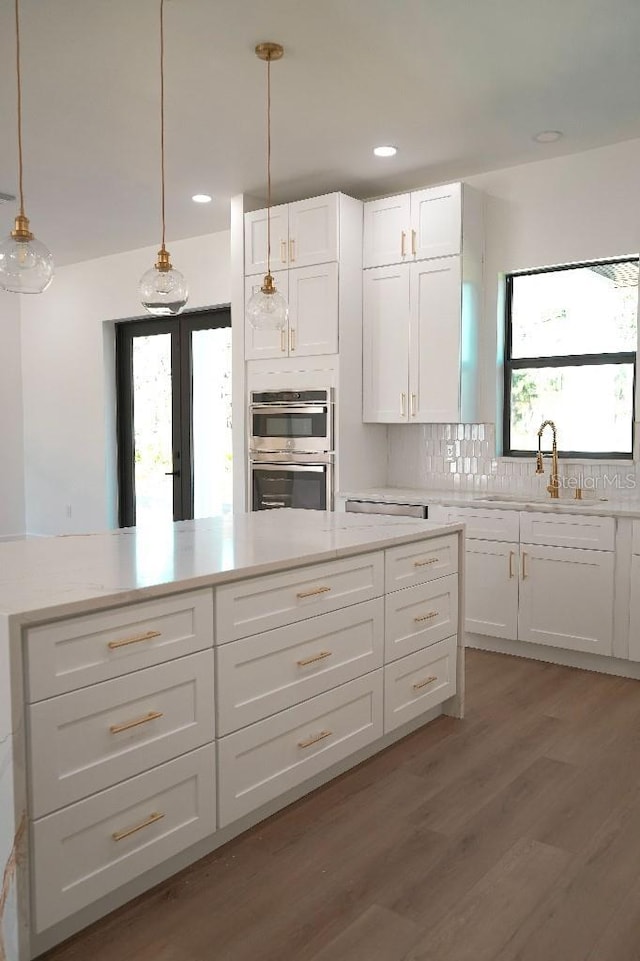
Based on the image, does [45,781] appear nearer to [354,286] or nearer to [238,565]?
[238,565]

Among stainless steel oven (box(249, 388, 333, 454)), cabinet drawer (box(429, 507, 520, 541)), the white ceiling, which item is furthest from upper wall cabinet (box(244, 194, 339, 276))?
cabinet drawer (box(429, 507, 520, 541))

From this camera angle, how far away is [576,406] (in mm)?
4711

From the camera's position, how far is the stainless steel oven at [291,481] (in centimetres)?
502

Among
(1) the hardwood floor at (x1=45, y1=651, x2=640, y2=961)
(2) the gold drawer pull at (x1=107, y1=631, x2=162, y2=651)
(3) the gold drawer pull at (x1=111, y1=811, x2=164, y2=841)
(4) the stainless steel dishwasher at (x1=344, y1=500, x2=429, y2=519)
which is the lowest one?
(1) the hardwood floor at (x1=45, y1=651, x2=640, y2=961)

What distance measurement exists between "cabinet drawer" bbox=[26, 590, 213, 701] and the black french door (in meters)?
4.36

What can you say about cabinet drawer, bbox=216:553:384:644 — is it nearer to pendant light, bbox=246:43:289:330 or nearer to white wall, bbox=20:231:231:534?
Answer: pendant light, bbox=246:43:289:330

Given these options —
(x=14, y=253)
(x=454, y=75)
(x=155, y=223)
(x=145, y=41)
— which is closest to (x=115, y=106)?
(x=145, y=41)

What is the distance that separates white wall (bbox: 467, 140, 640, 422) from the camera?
436 cm

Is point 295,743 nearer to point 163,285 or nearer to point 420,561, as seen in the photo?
point 420,561

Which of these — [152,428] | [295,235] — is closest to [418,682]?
[295,235]

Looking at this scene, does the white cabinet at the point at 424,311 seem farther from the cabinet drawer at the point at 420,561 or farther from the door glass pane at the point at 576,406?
the cabinet drawer at the point at 420,561

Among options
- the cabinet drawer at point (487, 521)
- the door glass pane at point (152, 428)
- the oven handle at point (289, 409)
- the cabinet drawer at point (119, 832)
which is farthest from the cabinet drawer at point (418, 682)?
the door glass pane at point (152, 428)

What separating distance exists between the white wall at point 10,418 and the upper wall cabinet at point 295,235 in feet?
12.9

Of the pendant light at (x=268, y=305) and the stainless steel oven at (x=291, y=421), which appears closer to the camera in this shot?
the pendant light at (x=268, y=305)
